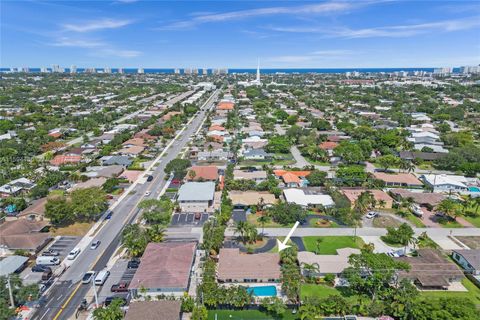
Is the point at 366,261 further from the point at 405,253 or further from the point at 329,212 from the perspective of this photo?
the point at 329,212

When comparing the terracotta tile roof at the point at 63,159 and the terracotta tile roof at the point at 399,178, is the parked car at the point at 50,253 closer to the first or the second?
the terracotta tile roof at the point at 63,159

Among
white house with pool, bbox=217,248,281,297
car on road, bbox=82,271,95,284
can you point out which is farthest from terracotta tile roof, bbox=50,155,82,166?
white house with pool, bbox=217,248,281,297

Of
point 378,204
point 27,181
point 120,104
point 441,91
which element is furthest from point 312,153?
point 441,91

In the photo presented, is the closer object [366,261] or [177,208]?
[366,261]

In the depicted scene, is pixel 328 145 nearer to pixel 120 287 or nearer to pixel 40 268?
pixel 120 287

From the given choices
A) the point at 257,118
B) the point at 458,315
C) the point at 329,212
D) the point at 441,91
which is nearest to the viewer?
the point at 458,315

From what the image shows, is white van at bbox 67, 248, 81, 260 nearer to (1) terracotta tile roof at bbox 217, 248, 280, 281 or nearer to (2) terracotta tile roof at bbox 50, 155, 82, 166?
(1) terracotta tile roof at bbox 217, 248, 280, 281

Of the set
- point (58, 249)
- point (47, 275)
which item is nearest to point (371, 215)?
point (47, 275)
